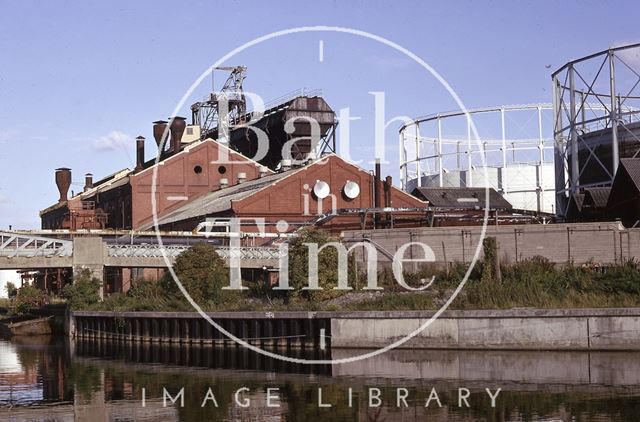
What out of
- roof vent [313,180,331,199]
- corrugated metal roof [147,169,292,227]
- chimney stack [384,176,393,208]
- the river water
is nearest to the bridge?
corrugated metal roof [147,169,292,227]

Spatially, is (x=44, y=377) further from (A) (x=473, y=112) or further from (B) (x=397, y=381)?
(A) (x=473, y=112)

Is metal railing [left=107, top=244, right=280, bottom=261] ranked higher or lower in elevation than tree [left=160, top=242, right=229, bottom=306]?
higher

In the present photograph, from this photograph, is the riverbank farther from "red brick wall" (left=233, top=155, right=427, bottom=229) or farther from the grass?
"red brick wall" (left=233, top=155, right=427, bottom=229)

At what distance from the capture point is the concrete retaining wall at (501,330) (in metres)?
32.2

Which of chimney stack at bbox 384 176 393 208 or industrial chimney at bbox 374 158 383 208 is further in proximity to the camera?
chimney stack at bbox 384 176 393 208

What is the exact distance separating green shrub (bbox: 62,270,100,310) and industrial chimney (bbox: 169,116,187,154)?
32.8m

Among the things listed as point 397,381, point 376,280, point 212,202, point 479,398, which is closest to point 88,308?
point 376,280

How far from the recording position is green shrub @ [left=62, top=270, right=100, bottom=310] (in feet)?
158

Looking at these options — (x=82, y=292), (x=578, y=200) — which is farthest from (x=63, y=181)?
(x=578, y=200)

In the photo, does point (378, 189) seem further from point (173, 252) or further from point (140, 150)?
point (140, 150)

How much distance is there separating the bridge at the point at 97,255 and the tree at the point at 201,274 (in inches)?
197

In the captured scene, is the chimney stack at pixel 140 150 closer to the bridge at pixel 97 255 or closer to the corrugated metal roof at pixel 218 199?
the corrugated metal roof at pixel 218 199

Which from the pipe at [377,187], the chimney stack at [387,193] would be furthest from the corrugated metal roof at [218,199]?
the chimney stack at [387,193]

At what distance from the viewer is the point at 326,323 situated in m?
35.4
